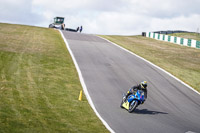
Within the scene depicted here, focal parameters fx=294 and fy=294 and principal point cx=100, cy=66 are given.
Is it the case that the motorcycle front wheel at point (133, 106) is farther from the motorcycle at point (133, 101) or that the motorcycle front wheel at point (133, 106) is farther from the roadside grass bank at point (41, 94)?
the roadside grass bank at point (41, 94)

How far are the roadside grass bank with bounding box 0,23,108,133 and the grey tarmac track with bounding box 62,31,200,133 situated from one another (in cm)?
97

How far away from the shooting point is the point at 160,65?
27922mm

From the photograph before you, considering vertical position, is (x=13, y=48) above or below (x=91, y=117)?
above

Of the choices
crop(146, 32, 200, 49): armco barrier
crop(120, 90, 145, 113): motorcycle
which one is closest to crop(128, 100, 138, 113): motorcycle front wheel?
crop(120, 90, 145, 113): motorcycle

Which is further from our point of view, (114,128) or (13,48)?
(13,48)

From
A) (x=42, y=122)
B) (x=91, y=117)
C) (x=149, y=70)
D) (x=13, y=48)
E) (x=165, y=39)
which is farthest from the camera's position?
(x=165, y=39)

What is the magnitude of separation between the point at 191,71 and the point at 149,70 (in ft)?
16.4

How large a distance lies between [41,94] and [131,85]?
7.00 meters

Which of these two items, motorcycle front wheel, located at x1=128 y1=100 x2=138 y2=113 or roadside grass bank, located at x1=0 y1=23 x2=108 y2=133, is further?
→ motorcycle front wheel, located at x1=128 y1=100 x2=138 y2=113

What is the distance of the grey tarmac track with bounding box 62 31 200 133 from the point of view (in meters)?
13.0

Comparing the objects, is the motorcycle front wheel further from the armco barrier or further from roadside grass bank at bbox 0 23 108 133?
the armco barrier

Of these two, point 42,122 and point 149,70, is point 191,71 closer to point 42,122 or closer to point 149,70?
point 149,70

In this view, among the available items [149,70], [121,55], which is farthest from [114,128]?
[121,55]

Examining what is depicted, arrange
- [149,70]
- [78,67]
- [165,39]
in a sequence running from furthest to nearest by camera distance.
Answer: [165,39], [149,70], [78,67]
